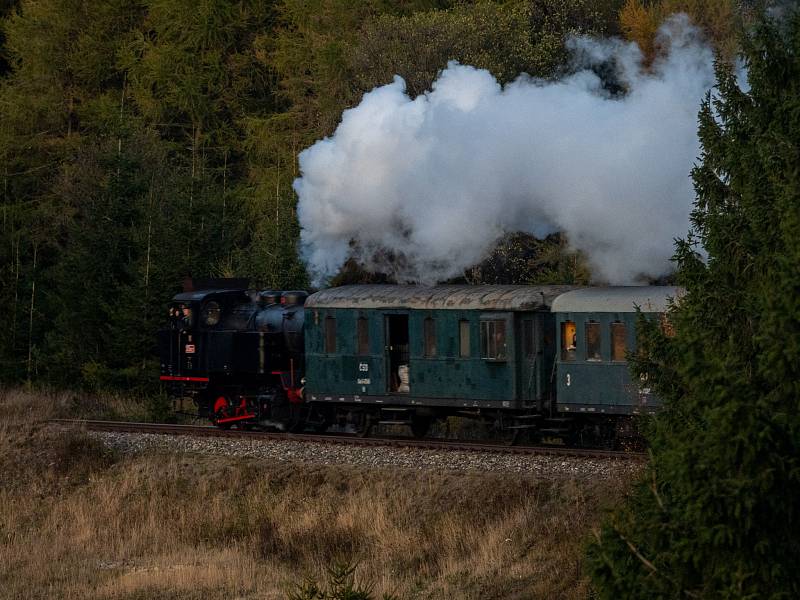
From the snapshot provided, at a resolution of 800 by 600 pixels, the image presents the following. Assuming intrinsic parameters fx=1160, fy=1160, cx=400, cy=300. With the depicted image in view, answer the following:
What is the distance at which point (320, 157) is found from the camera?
2669 centimetres

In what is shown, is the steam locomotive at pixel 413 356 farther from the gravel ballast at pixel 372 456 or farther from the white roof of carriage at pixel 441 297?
the gravel ballast at pixel 372 456

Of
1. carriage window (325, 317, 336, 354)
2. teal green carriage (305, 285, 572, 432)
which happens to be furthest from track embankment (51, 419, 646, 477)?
carriage window (325, 317, 336, 354)

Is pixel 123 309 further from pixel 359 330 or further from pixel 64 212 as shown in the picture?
pixel 64 212

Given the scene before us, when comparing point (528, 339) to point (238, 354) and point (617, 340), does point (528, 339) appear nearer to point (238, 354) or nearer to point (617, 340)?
point (617, 340)

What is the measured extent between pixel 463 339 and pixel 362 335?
Result: 234 centimetres

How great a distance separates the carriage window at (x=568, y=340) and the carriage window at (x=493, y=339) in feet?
3.62

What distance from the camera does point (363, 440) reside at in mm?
22031

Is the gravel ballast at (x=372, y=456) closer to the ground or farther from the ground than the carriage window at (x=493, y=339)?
closer to the ground

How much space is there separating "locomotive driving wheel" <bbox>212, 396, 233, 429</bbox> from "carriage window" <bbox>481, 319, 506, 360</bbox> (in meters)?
7.02

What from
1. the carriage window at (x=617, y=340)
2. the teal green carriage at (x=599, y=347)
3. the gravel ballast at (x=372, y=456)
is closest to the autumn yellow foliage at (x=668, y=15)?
the teal green carriage at (x=599, y=347)

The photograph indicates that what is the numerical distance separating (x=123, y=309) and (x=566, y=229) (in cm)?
1463

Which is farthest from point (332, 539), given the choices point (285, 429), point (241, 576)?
point (285, 429)

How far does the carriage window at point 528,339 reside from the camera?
830 inches

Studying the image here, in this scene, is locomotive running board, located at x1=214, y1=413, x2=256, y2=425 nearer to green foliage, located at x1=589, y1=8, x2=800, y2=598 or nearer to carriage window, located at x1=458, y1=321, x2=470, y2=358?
carriage window, located at x1=458, y1=321, x2=470, y2=358
